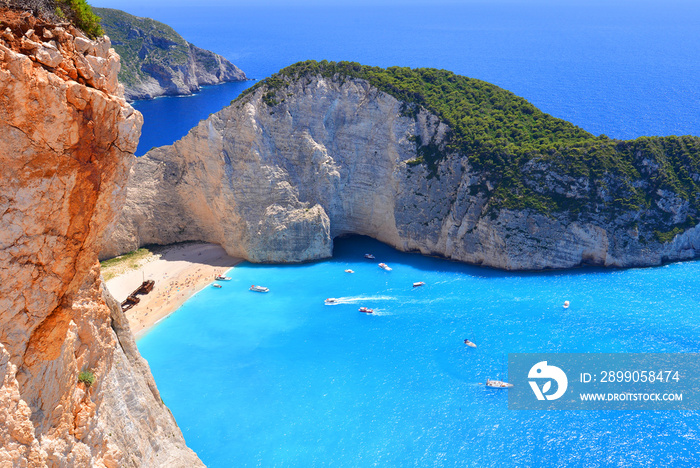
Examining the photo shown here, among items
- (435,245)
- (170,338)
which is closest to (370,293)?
(435,245)

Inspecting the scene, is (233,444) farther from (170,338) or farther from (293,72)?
(293,72)

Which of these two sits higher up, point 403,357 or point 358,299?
point 358,299

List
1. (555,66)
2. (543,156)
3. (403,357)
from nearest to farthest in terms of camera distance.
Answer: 1. (403,357)
2. (543,156)
3. (555,66)

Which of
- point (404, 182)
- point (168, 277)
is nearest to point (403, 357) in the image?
point (404, 182)

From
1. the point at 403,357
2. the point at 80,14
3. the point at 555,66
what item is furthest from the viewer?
the point at 555,66

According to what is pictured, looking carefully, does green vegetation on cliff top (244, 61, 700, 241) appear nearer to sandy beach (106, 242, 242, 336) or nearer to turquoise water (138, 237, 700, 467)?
turquoise water (138, 237, 700, 467)

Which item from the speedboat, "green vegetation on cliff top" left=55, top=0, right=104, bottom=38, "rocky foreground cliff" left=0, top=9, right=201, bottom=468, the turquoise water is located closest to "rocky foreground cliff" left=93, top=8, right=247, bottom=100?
the turquoise water

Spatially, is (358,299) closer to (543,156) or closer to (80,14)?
(543,156)
